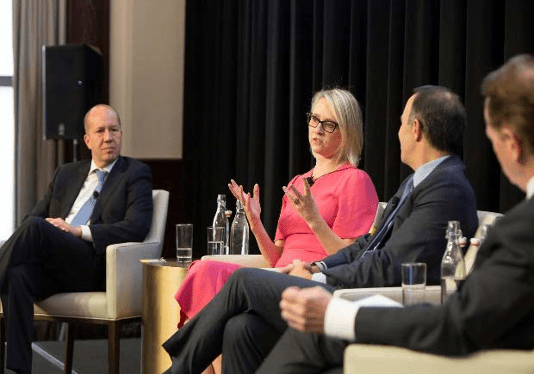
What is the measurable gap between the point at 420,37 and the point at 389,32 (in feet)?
1.04

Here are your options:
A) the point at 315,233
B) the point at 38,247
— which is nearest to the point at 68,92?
the point at 38,247

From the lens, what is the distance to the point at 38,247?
15.0ft

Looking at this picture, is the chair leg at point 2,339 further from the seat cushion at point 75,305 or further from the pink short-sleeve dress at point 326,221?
the pink short-sleeve dress at point 326,221

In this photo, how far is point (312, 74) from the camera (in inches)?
215

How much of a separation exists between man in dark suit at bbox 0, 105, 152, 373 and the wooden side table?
0.47 m

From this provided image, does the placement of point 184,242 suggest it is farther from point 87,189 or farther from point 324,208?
point 87,189

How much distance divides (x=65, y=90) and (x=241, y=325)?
11.3 ft

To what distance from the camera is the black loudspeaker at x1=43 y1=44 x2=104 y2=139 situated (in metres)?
5.99

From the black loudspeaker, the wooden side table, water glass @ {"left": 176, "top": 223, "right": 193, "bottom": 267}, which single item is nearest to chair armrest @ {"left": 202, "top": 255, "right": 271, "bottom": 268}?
the wooden side table

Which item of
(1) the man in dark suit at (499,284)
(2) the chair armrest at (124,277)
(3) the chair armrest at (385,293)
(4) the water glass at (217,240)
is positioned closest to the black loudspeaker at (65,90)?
(2) the chair armrest at (124,277)

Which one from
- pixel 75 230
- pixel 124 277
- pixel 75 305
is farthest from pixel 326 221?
pixel 75 230

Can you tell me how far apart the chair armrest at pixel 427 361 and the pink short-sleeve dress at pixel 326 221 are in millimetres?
1738

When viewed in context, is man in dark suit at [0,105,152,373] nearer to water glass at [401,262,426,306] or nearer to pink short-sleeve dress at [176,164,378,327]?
pink short-sleeve dress at [176,164,378,327]

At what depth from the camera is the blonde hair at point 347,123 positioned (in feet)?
12.9
